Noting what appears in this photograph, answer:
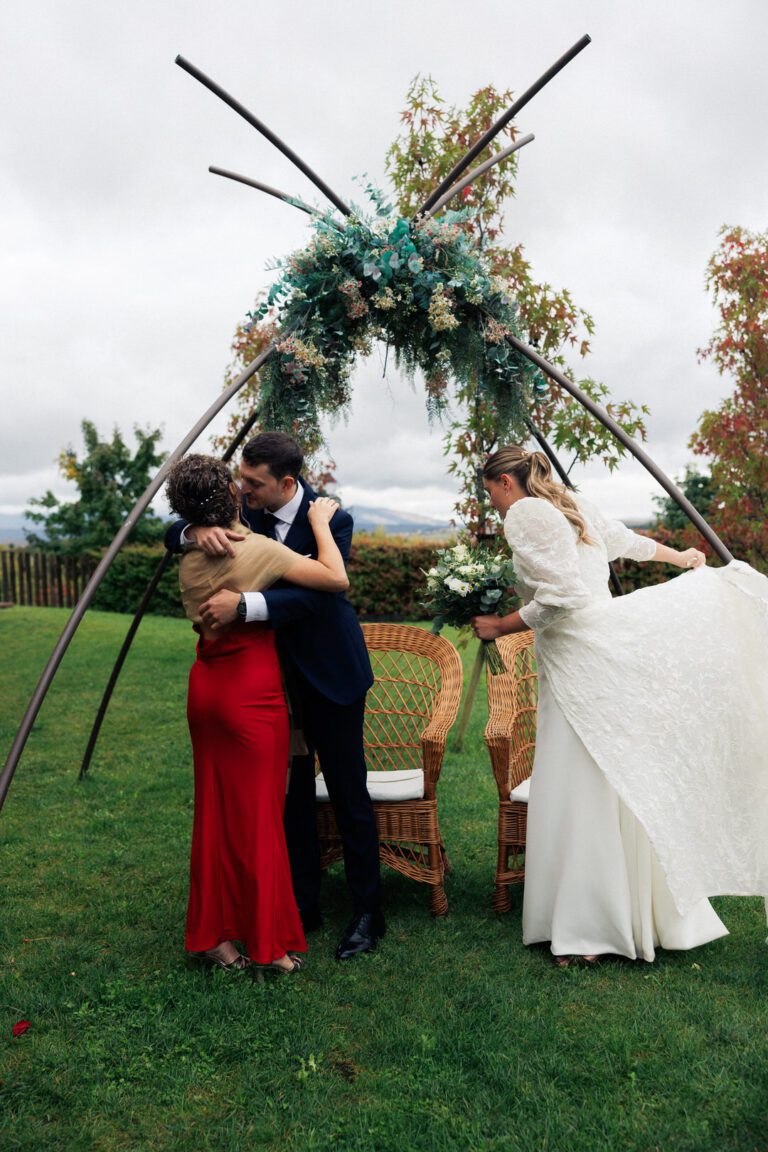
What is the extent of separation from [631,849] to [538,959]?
0.54 m

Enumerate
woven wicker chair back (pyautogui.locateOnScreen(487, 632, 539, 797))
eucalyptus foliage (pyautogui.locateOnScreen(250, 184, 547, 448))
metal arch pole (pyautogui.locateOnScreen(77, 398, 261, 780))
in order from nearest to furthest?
1. woven wicker chair back (pyautogui.locateOnScreen(487, 632, 539, 797))
2. eucalyptus foliage (pyautogui.locateOnScreen(250, 184, 547, 448))
3. metal arch pole (pyautogui.locateOnScreen(77, 398, 261, 780))

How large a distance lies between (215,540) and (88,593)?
73 centimetres

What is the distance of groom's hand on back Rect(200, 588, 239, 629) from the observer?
3148mm

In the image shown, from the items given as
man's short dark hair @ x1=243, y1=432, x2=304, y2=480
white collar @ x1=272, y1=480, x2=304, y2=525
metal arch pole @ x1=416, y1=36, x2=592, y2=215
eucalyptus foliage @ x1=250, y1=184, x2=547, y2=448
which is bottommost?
white collar @ x1=272, y1=480, x2=304, y2=525

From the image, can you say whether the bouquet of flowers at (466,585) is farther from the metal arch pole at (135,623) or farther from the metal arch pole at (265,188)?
the metal arch pole at (265,188)

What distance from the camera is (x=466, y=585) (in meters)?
3.71

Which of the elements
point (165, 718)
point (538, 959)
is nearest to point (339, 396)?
point (538, 959)

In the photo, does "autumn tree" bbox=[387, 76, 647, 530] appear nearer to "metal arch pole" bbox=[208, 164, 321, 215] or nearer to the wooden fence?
"metal arch pole" bbox=[208, 164, 321, 215]

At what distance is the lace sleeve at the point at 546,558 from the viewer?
3.36m

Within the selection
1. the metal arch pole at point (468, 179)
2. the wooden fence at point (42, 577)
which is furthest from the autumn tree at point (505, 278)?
the wooden fence at point (42, 577)

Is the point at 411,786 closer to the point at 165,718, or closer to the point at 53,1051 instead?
the point at 53,1051

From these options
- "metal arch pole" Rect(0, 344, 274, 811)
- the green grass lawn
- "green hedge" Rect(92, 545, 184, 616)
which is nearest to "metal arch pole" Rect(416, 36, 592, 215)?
"metal arch pole" Rect(0, 344, 274, 811)

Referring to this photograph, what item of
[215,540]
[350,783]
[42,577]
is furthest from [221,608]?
[42,577]

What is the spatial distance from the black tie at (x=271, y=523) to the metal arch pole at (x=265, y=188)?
1573 millimetres
